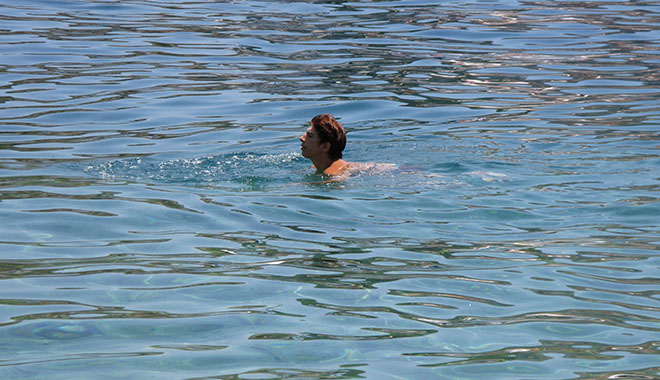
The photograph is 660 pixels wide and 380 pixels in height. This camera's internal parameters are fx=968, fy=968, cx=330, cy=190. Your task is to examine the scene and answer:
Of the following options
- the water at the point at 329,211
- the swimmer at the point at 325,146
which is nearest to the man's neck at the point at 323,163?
the swimmer at the point at 325,146

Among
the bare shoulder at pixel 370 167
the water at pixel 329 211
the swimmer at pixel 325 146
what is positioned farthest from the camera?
the swimmer at pixel 325 146

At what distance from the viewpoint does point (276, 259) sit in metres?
6.47

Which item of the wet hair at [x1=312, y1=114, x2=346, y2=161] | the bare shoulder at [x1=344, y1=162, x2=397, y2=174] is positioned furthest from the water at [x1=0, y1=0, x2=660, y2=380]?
the wet hair at [x1=312, y1=114, x2=346, y2=161]

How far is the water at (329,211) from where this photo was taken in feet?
16.1

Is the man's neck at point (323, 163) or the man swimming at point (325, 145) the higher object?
the man swimming at point (325, 145)

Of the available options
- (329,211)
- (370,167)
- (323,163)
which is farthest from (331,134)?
(329,211)

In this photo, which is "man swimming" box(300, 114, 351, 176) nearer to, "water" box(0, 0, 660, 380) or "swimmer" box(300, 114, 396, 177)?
"swimmer" box(300, 114, 396, 177)

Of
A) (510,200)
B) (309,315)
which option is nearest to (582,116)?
(510,200)

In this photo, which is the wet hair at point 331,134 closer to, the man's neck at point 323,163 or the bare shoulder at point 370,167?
the man's neck at point 323,163

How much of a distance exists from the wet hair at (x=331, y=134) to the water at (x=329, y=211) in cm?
36

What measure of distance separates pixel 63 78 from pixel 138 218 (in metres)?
7.66

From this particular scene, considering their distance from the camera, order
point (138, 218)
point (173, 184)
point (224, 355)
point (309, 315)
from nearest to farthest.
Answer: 1. point (224, 355)
2. point (309, 315)
3. point (138, 218)
4. point (173, 184)

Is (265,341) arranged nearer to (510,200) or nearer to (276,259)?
(276,259)

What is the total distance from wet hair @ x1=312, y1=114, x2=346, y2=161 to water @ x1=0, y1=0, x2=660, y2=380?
0.36 metres
